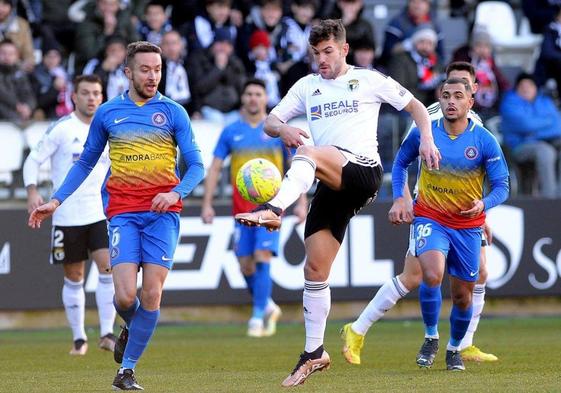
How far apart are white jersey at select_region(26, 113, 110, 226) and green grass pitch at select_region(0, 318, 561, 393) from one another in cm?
137

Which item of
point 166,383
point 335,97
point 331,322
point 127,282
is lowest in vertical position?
point 331,322

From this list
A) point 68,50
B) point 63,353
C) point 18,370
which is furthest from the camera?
point 68,50

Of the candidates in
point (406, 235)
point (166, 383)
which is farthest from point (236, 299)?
point (166, 383)

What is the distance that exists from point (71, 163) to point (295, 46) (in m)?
6.61

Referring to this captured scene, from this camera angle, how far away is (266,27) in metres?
19.7

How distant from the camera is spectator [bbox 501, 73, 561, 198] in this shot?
17000mm

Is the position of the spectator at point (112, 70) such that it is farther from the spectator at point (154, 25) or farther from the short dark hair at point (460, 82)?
the short dark hair at point (460, 82)

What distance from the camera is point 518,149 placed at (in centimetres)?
1698

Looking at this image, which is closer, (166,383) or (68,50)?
(166,383)

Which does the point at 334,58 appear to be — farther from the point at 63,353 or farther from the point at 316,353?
the point at 63,353

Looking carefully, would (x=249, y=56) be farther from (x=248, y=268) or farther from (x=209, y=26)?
(x=248, y=268)

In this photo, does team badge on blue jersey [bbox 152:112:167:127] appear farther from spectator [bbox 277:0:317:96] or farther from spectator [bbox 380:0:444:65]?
spectator [bbox 380:0:444:65]

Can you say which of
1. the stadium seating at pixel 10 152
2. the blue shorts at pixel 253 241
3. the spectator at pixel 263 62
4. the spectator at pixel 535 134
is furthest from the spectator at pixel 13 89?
the spectator at pixel 535 134

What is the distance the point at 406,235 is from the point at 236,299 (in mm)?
2342
